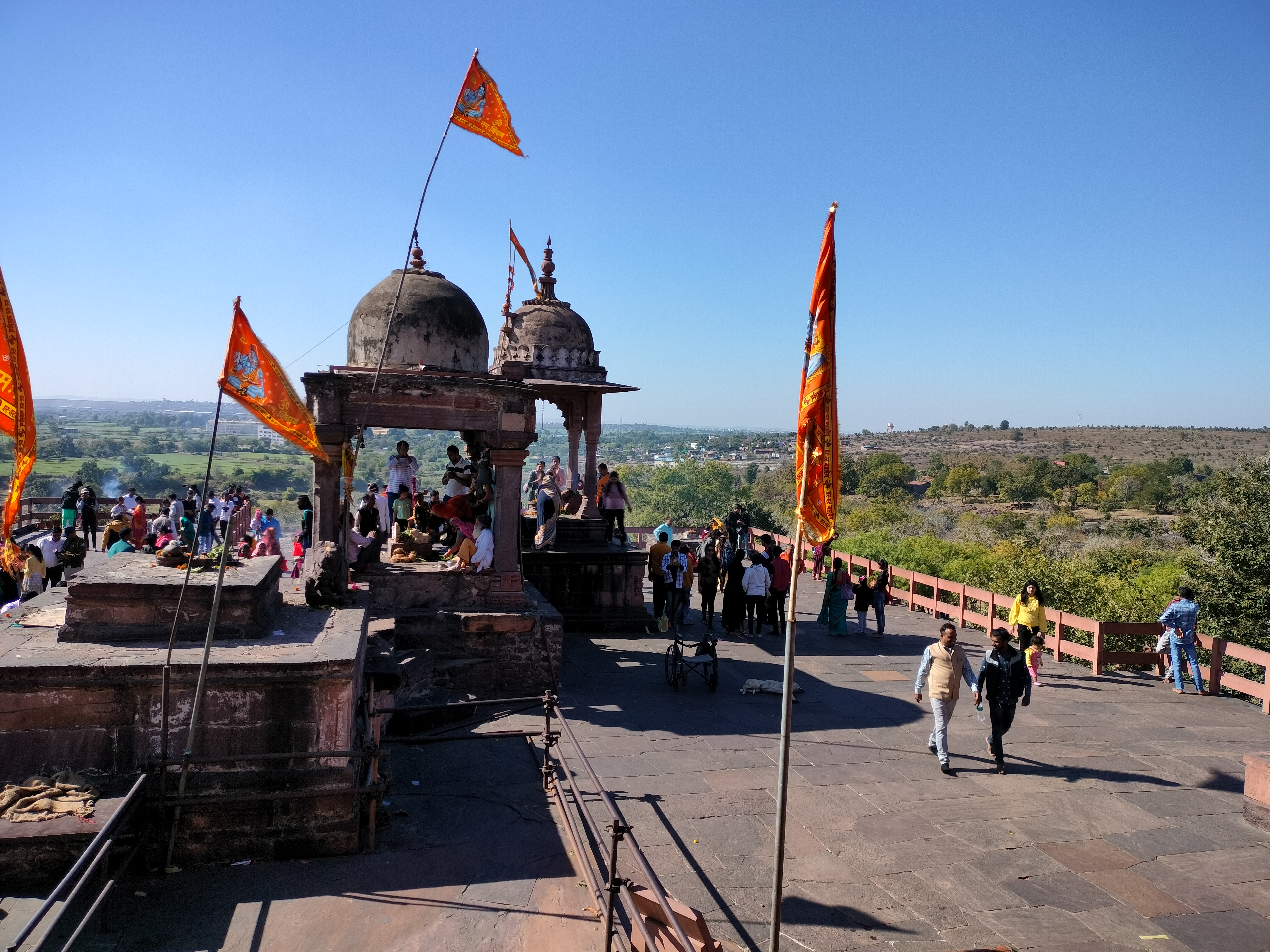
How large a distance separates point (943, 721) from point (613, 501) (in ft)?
29.0

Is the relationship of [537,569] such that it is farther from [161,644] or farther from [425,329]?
[161,644]

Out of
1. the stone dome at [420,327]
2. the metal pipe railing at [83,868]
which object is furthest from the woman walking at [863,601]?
the metal pipe railing at [83,868]

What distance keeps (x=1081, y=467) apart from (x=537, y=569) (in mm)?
67082

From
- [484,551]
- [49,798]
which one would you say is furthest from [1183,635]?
[49,798]

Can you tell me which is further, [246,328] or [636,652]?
[636,652]

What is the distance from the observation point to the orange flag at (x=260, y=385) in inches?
231

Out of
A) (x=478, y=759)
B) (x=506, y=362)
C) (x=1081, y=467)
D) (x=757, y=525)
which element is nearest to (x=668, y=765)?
(x=478, y=759)

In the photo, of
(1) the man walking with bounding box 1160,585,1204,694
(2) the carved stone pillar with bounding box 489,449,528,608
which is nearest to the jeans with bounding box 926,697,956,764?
(2) the carved stone pillar with bounding box 489,449,528,608

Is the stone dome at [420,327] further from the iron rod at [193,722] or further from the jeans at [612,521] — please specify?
the iron rod at [193,722]

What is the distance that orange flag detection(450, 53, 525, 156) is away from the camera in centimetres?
918

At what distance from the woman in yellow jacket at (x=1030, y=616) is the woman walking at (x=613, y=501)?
695cm

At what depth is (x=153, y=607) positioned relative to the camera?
20.5ft

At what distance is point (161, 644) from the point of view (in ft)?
20.2

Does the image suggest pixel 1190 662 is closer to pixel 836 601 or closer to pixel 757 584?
pixel 836 601
